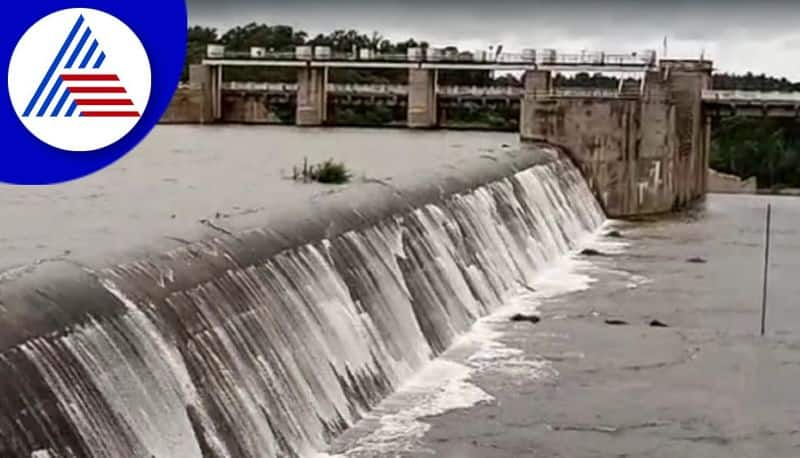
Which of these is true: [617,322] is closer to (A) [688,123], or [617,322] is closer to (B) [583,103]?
(B) [583,103]

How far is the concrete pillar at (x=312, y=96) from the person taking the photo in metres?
43.9

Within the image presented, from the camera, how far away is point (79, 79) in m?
11.0

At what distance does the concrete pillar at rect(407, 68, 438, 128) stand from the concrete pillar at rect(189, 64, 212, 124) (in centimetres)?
662

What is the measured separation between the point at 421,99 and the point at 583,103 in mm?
9834

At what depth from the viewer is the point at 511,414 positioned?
13055 millimetres

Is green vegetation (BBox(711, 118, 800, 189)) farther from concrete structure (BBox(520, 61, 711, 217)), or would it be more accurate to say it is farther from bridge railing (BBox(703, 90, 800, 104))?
concrete structure (BBox(520, 61, 711, 217))

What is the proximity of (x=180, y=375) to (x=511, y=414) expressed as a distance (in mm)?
3894

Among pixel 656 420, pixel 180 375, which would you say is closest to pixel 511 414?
pixel 656 420

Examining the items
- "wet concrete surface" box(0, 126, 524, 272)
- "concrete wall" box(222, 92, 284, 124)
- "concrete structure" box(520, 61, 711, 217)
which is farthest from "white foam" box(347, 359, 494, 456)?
"concrete wall" box(222, 92, 284, 124)

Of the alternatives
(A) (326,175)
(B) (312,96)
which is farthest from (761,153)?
(A) (326,175)

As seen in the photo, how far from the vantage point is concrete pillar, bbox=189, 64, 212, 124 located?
45.1m

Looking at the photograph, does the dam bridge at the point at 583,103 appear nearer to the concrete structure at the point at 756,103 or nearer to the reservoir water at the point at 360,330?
the concrete structure at the point at 756,103

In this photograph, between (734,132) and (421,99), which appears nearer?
(421,99)

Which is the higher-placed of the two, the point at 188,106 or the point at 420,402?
the point at 188,106
